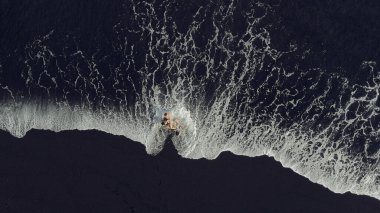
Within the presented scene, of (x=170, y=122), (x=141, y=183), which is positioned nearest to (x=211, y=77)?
(x=170, y=122)

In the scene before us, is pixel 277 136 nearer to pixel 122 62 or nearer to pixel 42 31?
pixel 122 62

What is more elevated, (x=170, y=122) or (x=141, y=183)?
(x=170, y=122)

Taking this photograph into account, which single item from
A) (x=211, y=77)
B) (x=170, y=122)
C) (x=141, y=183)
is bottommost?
(x=141, y=183)

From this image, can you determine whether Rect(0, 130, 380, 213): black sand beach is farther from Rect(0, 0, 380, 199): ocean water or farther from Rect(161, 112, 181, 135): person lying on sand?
Rect(161, 112, 181, 135): person lying on sand

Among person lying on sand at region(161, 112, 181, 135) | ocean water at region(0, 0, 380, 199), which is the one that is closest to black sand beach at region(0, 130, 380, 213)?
ocean water at region(0, 0, 380, 199)

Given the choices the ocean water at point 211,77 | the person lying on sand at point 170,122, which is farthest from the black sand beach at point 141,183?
the person lying on sand at point 170,122

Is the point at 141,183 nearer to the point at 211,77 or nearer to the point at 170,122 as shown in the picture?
the point at 170,122

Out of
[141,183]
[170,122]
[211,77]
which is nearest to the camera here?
[141,183]

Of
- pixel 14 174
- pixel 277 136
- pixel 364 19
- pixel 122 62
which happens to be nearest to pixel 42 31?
pixel 122 62

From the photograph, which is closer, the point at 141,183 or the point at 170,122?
the point at 141,183
